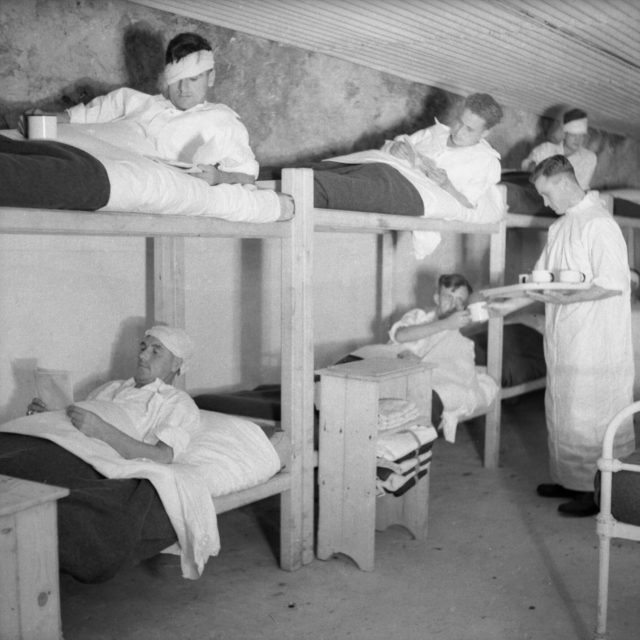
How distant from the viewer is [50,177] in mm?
2510

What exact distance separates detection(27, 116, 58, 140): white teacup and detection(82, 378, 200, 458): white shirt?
1011 mm

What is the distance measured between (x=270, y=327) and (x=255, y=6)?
179 cm

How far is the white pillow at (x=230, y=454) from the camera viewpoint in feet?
10.7

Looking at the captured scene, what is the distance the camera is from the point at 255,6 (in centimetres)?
402

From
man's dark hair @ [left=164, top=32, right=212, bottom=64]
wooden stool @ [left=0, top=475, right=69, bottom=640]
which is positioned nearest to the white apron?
man's dark hair @ [left=164, top=32, right=212, bottom=64]

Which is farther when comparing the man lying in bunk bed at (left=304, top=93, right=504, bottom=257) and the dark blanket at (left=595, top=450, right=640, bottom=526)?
the man lying in bunk bed at (left=304, top=93, right=504, bottom=257)

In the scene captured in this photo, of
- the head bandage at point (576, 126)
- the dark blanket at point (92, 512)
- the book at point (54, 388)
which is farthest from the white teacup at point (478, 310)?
the dark blanket at point (92, 512)

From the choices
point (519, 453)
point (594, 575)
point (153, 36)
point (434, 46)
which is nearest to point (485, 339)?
point (519, 453)

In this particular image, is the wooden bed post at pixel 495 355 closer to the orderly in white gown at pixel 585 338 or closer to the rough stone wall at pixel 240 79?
the orderly in white gown at pixel 585 338

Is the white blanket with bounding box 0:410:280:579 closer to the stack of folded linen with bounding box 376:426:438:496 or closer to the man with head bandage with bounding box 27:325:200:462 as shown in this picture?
the man with head bandage with bounding box 27:325:200:462

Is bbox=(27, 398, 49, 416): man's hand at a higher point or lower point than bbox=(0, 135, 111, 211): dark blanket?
lower

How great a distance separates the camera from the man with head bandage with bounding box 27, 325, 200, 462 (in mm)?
3186

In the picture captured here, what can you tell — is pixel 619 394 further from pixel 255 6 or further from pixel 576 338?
pixel 255 6

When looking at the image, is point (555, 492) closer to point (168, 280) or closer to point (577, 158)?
point (168, 280)
